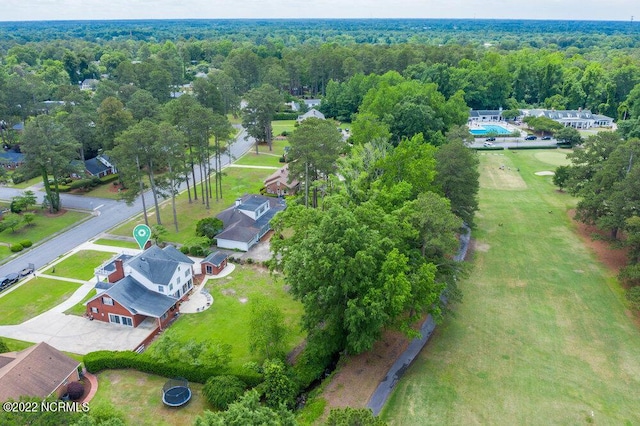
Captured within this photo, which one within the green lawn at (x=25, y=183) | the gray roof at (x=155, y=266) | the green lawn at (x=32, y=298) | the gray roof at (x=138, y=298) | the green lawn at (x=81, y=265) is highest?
the gray roof at (x=155, y=266)

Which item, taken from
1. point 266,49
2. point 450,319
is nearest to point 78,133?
point 450,319

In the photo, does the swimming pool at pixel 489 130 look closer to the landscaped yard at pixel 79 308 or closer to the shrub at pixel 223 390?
the landscaped yard at pixel 79 308

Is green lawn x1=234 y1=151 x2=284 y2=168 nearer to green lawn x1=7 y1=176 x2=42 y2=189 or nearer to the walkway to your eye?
green lawn x1=7 y1=176 x2=42 y2=189

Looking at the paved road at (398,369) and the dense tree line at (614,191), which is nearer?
the paved road at (398,369)

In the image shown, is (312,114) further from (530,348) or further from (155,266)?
(530,348)

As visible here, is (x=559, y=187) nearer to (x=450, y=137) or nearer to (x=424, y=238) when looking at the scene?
(x=450, y=137)

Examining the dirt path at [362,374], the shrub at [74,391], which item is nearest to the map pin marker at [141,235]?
the shrub at [74,391]

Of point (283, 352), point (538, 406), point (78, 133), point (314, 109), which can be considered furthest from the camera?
point (314, 109)
